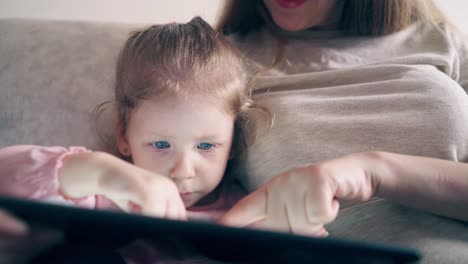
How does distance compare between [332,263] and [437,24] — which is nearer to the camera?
[332,263]

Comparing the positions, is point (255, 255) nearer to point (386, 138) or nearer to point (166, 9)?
point (386, 138)

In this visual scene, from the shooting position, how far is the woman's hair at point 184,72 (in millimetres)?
610

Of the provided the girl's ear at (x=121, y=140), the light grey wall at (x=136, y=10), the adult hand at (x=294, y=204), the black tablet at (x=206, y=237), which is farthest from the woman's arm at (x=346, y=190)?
the light grey wall at (x=136, y=10)

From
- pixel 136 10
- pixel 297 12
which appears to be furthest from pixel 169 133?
pixel 136 10

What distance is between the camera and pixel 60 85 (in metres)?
0.78

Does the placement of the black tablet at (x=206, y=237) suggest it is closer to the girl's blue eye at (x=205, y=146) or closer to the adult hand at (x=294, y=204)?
the adult hand at (x=294, y=204)

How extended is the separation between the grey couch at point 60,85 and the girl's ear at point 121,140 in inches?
2.3

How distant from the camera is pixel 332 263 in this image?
0.29 m

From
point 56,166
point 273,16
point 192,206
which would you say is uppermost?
point 273,16

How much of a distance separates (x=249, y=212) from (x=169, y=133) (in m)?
0.20

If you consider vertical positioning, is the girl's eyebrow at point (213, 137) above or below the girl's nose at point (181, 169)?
above

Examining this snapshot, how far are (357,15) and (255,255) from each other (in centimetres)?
65

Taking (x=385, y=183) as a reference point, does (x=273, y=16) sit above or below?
above

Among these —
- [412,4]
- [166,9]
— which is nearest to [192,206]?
[412,4]
